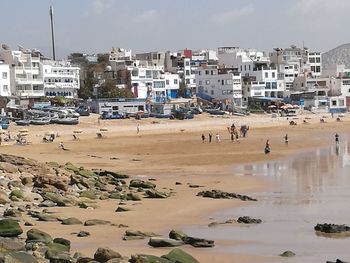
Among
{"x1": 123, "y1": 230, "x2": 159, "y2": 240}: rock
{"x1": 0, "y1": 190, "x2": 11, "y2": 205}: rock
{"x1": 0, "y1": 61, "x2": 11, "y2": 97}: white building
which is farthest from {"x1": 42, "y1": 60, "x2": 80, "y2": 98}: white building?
{"x1": 123, "y1": 230, "x2": 159, "y2": 240}: rock

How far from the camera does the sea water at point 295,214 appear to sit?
14.3m

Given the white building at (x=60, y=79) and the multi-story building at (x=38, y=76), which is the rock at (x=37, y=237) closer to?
the multi-story building at (x=38, y=76)

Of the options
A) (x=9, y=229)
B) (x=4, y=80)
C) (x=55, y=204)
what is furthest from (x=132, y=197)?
(x=4, y=80)

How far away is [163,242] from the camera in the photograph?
46.0 feet

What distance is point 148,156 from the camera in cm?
4541

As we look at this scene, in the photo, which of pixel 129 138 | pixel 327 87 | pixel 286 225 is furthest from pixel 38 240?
pixel 327 87

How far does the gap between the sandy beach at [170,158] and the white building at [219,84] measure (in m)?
9.85

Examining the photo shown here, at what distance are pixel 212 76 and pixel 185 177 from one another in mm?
71155

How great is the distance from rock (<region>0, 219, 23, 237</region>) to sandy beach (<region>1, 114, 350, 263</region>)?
105cm

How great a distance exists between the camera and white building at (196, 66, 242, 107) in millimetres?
99312

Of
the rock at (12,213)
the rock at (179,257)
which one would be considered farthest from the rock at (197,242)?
the rock at (12,213)

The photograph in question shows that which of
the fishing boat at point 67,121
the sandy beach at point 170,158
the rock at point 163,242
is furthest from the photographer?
the fishing boat at point 67,121

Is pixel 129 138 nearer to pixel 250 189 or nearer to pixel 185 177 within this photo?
pixel 185 177

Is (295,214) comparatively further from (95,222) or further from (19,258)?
(19,258)
